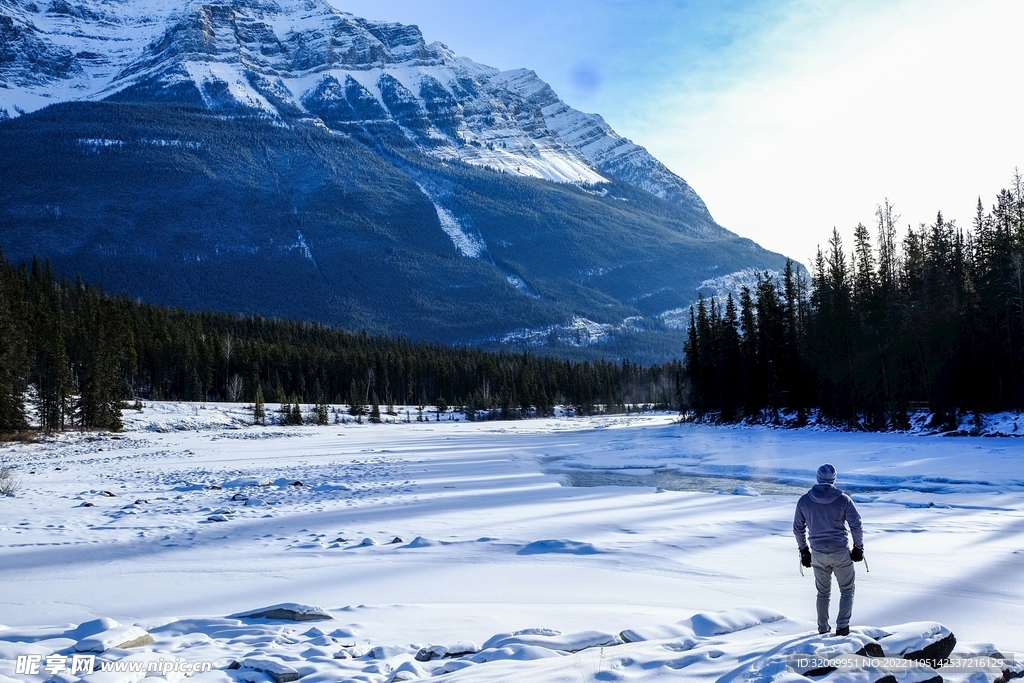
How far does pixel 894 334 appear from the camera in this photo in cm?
4450

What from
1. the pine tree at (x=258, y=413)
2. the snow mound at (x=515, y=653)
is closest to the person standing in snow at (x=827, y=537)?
the snow mound at (x=515, y=653)

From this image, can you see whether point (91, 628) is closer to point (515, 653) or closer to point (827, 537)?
point (515, 653)

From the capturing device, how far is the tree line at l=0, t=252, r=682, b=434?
57.8 metres

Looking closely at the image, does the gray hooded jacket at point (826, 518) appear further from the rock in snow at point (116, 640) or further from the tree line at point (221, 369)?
the tree line at point (221, 369)

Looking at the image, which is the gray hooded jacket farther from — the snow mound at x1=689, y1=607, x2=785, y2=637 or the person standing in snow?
the snow mound at x1=689, y1=607, x2=785, y2=637

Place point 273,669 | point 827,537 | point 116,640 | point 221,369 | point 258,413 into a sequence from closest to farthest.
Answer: point 273,669
point 116,640
point 827,537
point 258,413
point 221,369

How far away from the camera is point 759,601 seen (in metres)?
8.95

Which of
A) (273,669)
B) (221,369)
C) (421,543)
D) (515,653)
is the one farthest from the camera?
(221,369)

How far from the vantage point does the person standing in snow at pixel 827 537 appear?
280 inches

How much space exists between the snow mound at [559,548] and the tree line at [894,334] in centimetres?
3480

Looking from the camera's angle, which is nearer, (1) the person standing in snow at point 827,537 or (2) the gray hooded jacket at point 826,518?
(1) the person standing in snow at point 827,537

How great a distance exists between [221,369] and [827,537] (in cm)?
10902

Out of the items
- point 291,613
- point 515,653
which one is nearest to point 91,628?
point 291,613

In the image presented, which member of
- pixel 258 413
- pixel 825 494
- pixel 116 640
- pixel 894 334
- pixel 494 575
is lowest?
pixel 494 575
